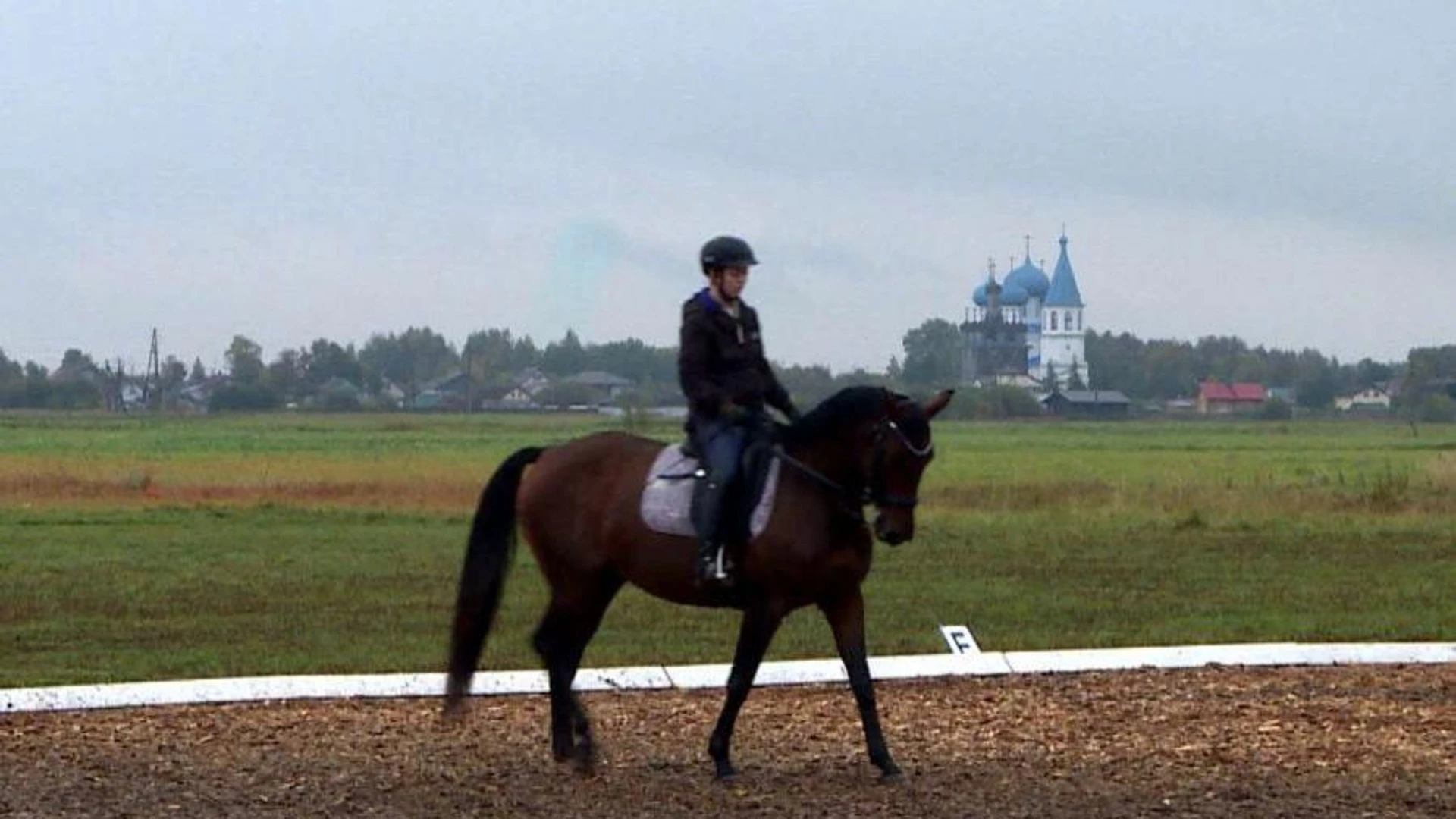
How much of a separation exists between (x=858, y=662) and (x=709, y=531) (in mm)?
806

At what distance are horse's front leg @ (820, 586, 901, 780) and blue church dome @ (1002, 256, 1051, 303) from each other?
117037 mm

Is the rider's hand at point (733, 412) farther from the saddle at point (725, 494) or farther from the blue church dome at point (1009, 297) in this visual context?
the blue church dome at point (1009, 297)

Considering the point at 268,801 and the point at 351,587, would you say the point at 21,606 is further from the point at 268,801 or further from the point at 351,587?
the point at 268,801

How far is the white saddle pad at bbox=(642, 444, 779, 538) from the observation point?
888cm

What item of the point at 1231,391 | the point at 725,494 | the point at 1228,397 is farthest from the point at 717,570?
the point at 1231,391

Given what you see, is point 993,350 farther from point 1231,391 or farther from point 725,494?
point 725,494

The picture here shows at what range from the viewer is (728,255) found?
8688mm

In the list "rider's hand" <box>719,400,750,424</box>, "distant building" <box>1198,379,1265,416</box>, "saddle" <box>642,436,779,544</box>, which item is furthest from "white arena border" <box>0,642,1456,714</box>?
"distant building" <box>1198,379,1265,416</box>

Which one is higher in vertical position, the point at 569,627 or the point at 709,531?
the point at 709,531

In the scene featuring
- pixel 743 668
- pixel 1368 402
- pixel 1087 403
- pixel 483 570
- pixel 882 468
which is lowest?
pixel 1368 402

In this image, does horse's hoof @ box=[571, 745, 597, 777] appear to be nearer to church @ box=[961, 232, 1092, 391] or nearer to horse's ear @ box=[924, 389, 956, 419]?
horse's ear @ box=[924, 389, 956, 419]

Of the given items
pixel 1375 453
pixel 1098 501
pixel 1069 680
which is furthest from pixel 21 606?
pixel 1375 453

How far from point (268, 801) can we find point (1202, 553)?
51.2 feet

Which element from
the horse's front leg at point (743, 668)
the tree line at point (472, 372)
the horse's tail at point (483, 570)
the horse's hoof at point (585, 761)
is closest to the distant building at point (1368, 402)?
the tree line at point (472, 372)
